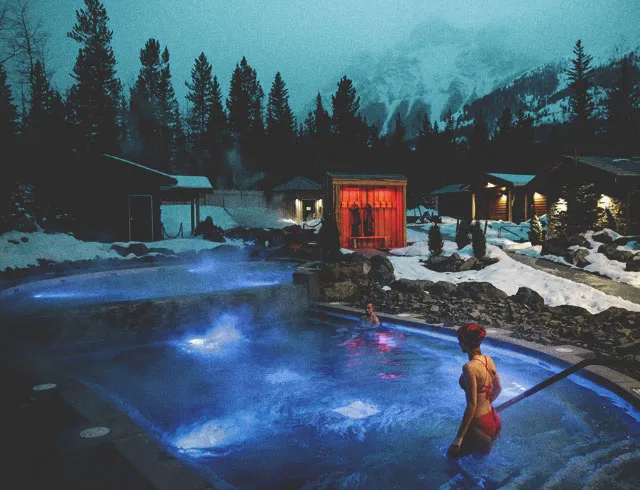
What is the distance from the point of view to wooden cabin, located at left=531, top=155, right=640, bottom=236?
70.8 feet

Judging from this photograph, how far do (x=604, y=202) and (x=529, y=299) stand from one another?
15112 mm

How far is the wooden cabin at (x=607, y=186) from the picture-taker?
2159 centimetres

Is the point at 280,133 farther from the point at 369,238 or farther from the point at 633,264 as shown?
the point at 633,264

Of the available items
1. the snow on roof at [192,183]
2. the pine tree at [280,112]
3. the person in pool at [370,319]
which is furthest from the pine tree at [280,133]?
the person in pool at [370,319]

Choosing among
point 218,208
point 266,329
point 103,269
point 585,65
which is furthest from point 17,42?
point 585,65

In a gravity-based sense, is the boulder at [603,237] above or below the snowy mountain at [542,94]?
below

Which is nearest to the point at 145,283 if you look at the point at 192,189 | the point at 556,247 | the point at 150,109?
the point at 556,247

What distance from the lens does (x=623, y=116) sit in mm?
53469

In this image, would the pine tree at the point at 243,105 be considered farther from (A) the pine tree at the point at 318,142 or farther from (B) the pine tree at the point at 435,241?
(B) the pine tree at the point at 435,241

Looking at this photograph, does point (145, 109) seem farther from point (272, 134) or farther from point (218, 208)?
point (218, 208)

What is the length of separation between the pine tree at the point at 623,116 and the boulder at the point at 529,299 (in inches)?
1931

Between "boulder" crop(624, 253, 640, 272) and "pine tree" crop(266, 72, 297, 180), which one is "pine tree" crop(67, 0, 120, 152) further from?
"boulder" crop(624, 253, 640, 272)

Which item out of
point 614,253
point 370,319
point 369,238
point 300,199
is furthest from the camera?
point 300,199

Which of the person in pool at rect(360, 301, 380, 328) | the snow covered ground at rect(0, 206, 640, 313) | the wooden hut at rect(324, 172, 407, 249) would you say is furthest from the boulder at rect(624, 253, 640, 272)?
the person in pool at rect(360, 301, 380, 328)
